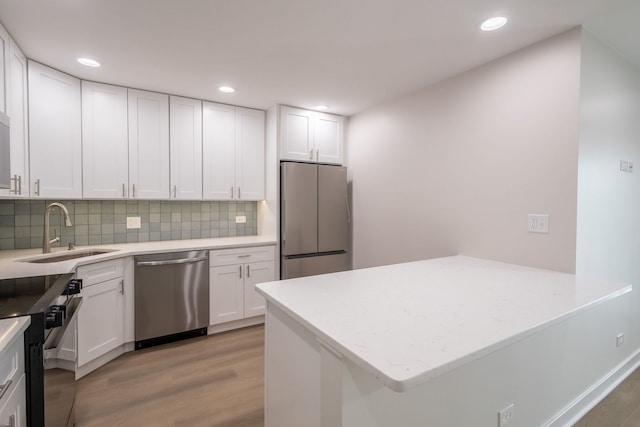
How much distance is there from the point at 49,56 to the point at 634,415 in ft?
15.2

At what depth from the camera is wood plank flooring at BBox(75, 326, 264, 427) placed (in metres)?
1.86

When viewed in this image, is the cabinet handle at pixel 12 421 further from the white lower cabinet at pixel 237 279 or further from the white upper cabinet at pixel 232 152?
the white upper cabinet at pixel 232 152

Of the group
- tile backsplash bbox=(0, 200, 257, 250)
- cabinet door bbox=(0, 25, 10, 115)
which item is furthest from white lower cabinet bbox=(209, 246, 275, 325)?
cabinet door bbox=(0, 25, 10, 115)

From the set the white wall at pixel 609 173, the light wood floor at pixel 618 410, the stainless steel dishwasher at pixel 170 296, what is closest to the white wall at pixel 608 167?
the white wall at pixel 609 173

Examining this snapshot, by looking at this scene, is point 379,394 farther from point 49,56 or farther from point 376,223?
point 49,56

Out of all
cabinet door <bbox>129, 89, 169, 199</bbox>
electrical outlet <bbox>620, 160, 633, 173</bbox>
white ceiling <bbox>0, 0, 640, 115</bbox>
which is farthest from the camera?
cabinet door <bbox>129, 89, 169, 199</bbox>

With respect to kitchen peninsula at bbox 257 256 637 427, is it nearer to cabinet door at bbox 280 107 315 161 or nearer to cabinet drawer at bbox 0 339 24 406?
cabinet drawer at bbox 0 339 24 406

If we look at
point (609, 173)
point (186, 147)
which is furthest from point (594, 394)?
point (186, 147)

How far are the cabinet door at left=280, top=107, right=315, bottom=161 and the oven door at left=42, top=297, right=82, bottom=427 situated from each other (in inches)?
91.8

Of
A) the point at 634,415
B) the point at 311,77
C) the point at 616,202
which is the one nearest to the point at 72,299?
the point at 311,77

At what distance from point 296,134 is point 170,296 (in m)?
2.09

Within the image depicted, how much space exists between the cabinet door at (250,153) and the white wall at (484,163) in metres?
1.27

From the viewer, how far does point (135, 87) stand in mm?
2824

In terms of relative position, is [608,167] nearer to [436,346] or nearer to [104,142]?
[436,346]
